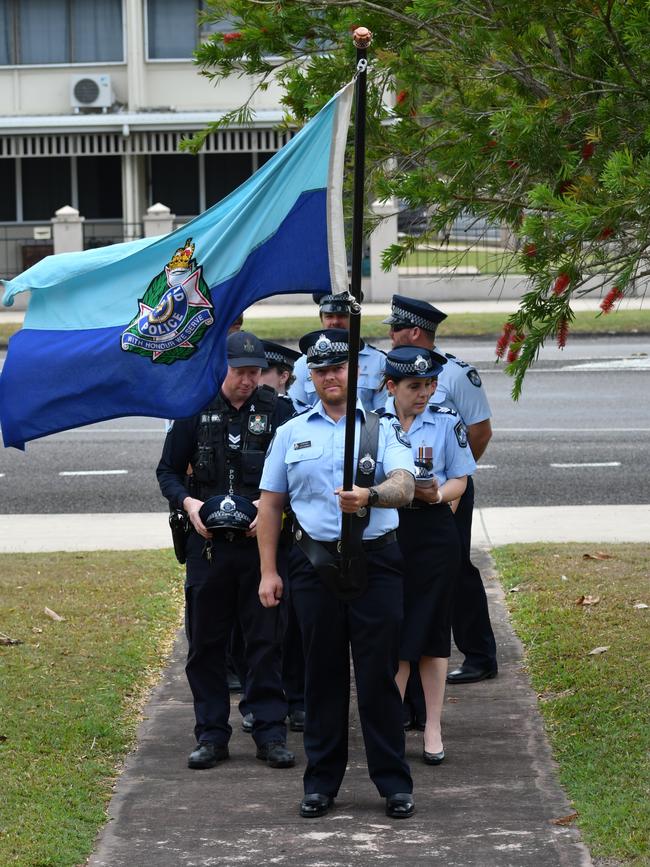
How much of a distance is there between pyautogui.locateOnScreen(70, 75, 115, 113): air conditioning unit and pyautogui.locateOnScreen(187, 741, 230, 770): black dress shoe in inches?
1206

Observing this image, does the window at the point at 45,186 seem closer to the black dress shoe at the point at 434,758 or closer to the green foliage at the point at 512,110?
the green foliage at the point at 512,110

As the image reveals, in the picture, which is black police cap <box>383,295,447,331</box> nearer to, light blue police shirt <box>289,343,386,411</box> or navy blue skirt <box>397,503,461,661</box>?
light blue police shirt <box>289,343,386,411</box>

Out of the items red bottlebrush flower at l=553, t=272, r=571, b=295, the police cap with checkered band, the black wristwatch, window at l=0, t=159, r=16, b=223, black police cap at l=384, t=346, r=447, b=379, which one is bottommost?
window at l=0, t=159, r=16, b=223

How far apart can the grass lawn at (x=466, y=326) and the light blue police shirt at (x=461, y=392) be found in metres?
16.1

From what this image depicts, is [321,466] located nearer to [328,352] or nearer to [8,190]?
[328,352]

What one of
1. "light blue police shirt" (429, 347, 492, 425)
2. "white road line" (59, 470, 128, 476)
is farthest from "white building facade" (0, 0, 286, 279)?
"light blue police shirt" (429, 347, 492, 425)

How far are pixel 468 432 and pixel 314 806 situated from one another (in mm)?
2413

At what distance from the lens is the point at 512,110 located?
18.4ft

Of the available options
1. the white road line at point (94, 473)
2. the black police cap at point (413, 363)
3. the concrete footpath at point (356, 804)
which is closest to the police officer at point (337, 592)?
the concrete footpath at point (356, 804)

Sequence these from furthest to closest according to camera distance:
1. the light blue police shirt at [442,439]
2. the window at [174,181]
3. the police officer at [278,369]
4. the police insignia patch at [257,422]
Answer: the window at [174,181] → the police officer at [278,369] → the police insignia patch at [257,422] → the light blue police shirt at [442,439]

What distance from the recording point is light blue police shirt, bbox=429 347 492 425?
7.19 metres

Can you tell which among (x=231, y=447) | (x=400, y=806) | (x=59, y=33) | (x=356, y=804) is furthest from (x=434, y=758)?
(x=59, y=33)

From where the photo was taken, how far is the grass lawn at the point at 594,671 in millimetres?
5523

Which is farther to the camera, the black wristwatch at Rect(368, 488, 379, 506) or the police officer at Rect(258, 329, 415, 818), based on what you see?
the police officer at Rect(258, 329, 415, 818)
